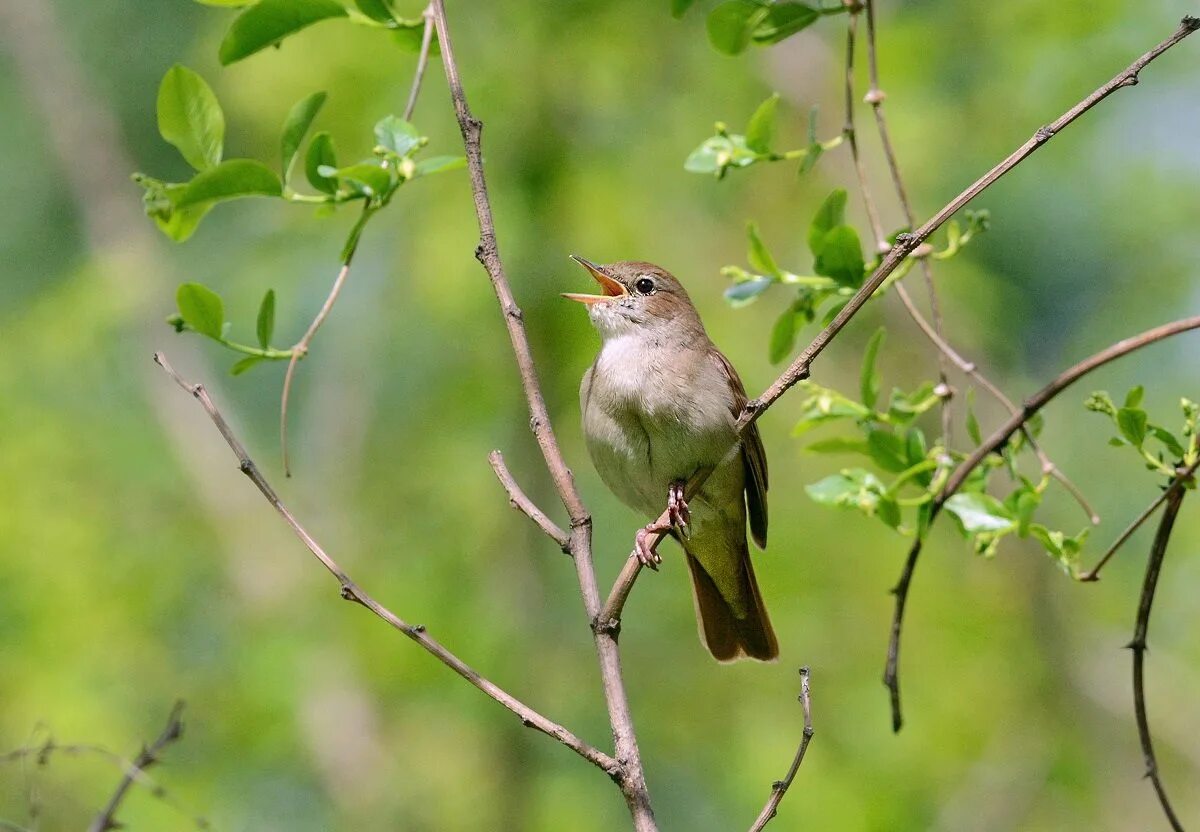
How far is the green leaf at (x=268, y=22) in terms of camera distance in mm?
2471

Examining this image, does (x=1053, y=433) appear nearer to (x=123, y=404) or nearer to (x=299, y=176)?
(x=299, y=176)

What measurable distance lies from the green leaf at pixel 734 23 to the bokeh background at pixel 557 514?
282 cm

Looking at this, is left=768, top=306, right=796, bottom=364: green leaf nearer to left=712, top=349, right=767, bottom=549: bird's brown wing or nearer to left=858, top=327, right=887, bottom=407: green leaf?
left=858, top=327, right=887, bottom=407: green leaf

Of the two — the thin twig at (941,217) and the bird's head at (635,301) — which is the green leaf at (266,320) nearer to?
the thin twig at (941,217)

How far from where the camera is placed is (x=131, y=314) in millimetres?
6727

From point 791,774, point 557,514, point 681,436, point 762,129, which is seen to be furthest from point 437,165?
point 557,514

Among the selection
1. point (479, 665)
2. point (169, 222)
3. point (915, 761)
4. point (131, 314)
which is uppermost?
point (169, 222)

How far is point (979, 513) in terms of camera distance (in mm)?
2586

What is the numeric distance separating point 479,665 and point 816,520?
191cm

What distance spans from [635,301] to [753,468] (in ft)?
2.29

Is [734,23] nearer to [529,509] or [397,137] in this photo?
[397,137]

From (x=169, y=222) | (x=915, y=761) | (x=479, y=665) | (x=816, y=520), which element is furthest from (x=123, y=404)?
(x=169, y=222)

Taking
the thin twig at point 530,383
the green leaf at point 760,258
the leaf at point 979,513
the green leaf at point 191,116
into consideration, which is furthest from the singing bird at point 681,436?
the green leaf at point 191,116

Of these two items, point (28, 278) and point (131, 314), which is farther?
point (28, 278)
